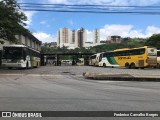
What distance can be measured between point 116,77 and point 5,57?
78.9 feet

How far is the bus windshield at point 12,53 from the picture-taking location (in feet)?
157

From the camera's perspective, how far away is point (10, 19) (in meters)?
40.9

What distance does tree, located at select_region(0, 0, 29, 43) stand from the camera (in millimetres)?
39616

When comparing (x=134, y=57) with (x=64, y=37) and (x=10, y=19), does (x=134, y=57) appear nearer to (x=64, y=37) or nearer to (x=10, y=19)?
→ (x=10, y=19)

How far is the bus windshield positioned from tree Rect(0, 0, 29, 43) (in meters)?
6.13

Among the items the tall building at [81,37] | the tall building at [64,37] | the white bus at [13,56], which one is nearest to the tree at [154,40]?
the white bus at [13,56]

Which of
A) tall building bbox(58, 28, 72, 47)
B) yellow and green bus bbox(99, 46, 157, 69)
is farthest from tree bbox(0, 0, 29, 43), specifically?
tall building bbox(58, 28, 72, 47)

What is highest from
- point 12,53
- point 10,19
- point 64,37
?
point 64,37

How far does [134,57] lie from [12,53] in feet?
61.1

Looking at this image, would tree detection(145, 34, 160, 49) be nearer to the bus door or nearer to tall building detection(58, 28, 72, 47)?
the bus door

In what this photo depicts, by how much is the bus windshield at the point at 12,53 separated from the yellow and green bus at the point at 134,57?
17566 mm

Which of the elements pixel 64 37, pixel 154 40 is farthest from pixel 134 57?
pixel 64 37

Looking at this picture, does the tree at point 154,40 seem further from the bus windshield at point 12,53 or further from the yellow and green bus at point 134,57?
the bus windshield at point 12,53

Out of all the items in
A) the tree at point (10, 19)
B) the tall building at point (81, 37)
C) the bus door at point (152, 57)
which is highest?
the tall building at point (81, 37)
